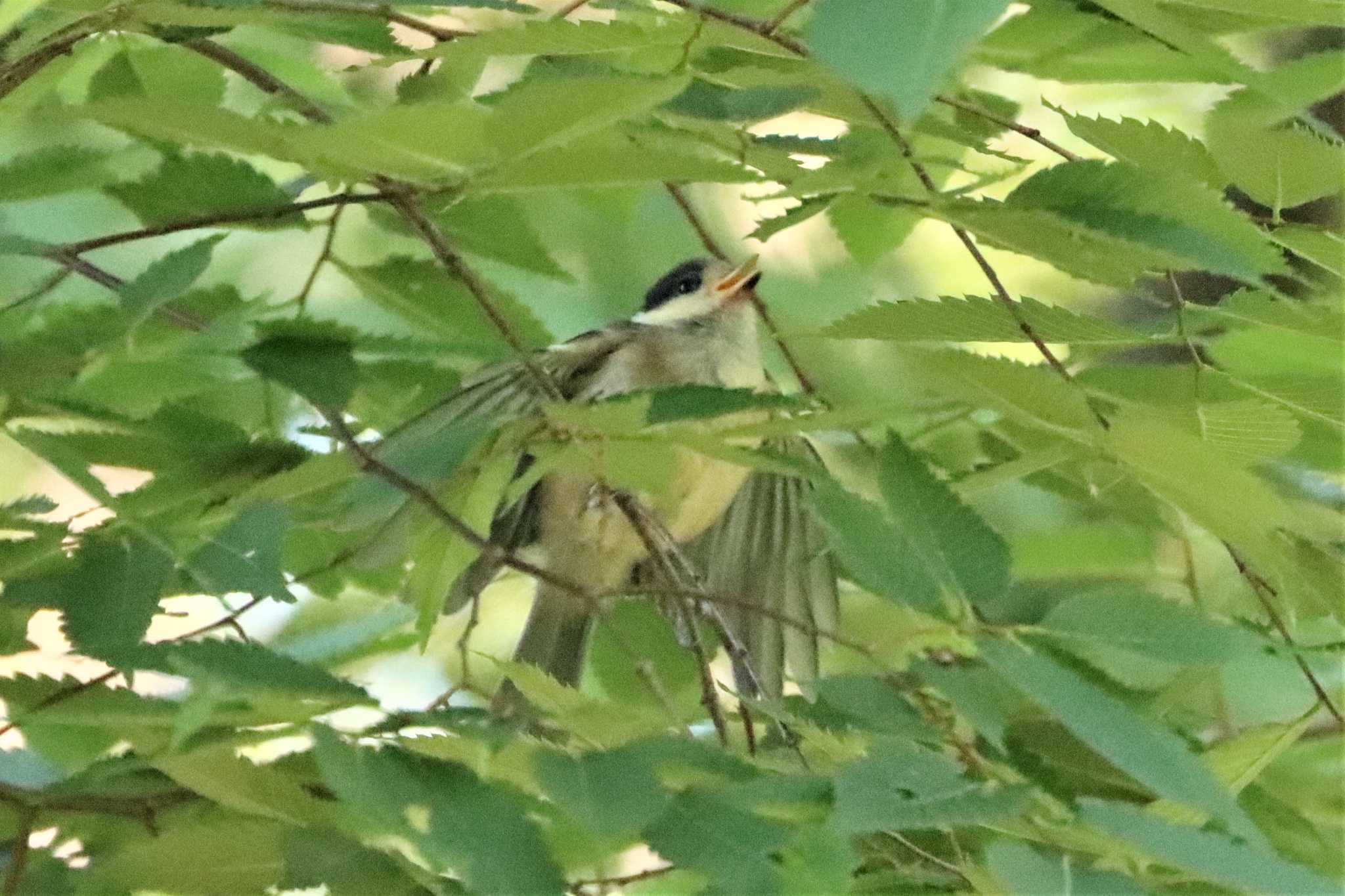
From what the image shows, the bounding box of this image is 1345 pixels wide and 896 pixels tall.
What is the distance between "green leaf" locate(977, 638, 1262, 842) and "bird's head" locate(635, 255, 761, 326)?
1.13 metres

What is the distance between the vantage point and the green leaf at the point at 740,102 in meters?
0.93

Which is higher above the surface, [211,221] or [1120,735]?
[211,221]

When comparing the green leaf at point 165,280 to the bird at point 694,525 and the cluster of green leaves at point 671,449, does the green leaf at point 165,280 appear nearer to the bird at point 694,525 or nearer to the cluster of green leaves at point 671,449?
the cluster of green leaves at point 671,449

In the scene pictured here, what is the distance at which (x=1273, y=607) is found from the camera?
118 centimetres

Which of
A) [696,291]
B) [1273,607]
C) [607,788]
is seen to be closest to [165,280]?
[607,788]

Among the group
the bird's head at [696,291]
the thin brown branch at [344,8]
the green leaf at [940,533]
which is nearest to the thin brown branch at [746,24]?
the thin brown branch at [344,8]

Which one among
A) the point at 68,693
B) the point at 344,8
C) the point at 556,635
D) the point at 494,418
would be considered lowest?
the point at 556,635

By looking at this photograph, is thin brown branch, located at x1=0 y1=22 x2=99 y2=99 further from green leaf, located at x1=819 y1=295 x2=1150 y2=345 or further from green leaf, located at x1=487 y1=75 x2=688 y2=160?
green leaf, located at x1=819 y1=295 x2=1150 y2=345

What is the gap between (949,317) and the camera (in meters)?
0.97

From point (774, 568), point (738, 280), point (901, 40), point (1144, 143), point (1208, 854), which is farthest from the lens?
point (738, 280)

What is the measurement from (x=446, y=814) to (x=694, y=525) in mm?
939

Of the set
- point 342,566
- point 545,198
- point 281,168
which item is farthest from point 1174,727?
point 281,168

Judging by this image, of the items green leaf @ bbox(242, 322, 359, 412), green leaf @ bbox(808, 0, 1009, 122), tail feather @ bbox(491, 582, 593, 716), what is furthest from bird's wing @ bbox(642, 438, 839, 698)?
green leaf @ bbox(808, 0, 1009, 122)

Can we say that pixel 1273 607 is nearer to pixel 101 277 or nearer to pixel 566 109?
pixel 566 109
